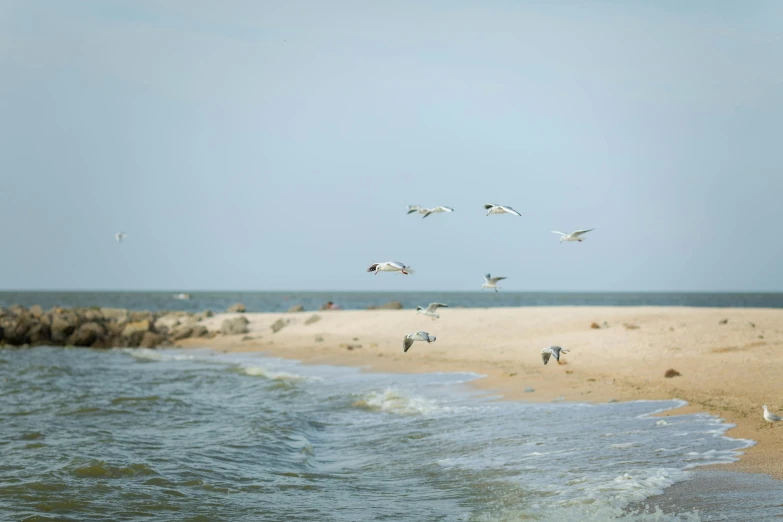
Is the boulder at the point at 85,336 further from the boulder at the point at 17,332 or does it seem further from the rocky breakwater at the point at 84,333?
the boulder at the point at 17,332

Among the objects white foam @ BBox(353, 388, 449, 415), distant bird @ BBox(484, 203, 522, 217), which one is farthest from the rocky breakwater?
distant bird @ BBox(484, 203, 522, 217)

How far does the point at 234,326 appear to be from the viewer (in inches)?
1377

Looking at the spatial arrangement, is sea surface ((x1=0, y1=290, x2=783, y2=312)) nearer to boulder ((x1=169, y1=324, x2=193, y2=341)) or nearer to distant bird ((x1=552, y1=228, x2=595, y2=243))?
boulder ((x1=169, y1=324, x2=193, y2=341))

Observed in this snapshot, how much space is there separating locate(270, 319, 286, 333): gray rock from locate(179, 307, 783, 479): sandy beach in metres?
0.49

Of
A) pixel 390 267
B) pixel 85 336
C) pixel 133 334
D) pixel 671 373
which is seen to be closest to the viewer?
pixel 390 267

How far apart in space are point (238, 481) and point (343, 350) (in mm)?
15880

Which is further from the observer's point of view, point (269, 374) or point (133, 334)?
point (133, 334)

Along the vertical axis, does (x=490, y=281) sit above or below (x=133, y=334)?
above

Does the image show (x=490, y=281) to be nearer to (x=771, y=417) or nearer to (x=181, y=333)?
(x=771, y=417)

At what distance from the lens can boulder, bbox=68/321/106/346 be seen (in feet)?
110

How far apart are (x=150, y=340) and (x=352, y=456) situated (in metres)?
24.9

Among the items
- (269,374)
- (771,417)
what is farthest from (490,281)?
(269,374)

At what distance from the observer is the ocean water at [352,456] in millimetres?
7637

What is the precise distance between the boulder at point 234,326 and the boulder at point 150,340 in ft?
10.00
